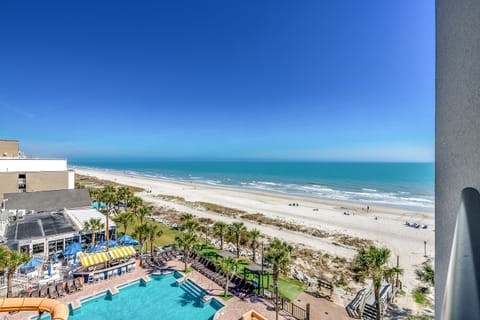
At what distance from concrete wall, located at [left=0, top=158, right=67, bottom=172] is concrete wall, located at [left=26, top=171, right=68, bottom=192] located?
4.44 feet

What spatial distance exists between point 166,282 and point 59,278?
6.99 metres

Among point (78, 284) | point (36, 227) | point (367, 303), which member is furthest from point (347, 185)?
point (36, 227)

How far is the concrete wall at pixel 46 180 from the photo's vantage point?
28.7 m

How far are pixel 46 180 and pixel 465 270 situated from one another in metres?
39.2

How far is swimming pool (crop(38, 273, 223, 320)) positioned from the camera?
1239 cm

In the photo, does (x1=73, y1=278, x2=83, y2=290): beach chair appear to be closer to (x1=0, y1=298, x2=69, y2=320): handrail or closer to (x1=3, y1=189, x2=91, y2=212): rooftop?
(x1=0, y1=298, x2=69, y2=320): handrail

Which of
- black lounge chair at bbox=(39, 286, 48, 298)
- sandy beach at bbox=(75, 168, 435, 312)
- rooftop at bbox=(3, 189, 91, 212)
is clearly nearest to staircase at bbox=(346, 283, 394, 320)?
sandy beach at bbox=(75, 168, 435, 312)

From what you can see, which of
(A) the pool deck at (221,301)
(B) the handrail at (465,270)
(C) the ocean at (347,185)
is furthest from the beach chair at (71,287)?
(C) the ocean at (347,185)

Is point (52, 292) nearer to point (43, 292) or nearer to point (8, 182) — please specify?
point (43, 292)

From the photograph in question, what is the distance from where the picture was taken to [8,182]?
88.3 ft

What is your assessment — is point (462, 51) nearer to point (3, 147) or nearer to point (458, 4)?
point (458, 4)

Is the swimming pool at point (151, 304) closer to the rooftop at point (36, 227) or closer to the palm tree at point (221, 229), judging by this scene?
the palm tree at point (221, 229)

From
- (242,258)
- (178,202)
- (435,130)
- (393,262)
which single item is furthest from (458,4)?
(178,202)

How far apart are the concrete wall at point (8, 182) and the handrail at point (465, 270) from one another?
Result: 125 feet
